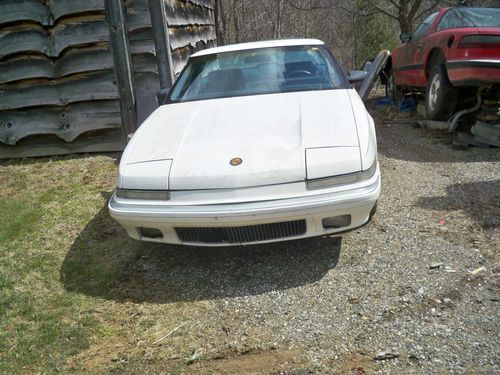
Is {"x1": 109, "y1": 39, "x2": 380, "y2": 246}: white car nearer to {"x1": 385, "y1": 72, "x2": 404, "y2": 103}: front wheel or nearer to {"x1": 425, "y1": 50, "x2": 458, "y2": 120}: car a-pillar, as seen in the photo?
{"x1": 425, "y1": 50, "x2": 458, "y2": 120}: car a-pillar

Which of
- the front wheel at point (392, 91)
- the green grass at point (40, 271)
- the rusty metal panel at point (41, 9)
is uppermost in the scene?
the rusty metal panel at point (41, 9)

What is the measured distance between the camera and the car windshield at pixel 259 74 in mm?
4016

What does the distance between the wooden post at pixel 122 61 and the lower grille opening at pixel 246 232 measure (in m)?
3.36

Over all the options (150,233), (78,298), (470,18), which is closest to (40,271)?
(78,298)

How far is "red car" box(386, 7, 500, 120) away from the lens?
5.27 m

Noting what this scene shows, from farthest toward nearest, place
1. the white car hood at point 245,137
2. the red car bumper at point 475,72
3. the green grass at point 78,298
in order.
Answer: the red car bumper at point 475,72
the white car hood at point 245,137
the green grass at point 78,298

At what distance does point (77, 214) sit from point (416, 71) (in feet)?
17.7

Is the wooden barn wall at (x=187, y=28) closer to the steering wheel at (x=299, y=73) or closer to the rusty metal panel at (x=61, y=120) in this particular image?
the rusty metal panel at (x=61, y=120)

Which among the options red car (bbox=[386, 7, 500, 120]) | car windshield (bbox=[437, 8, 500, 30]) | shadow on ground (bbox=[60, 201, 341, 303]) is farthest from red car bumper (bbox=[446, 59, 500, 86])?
shadow on ground (bbox=[60, 201, 341, 303])

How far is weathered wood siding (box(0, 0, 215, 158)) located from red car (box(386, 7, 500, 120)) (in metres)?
3.79

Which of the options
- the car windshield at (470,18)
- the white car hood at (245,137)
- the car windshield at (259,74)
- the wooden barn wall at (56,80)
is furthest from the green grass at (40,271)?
the car windshield at (470,18)

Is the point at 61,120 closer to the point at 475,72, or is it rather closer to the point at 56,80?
the point at 56,80

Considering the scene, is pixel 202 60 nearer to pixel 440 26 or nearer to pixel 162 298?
pixel 162 298

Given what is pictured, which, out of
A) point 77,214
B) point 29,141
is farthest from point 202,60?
point 29,141
